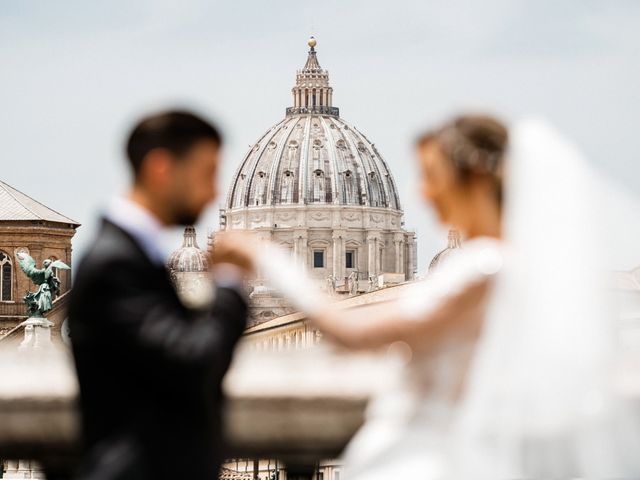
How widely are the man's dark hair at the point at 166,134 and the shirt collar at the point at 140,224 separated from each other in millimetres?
74

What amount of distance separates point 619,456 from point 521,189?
635mm

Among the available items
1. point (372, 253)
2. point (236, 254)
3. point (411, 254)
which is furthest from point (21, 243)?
point (236, 254)

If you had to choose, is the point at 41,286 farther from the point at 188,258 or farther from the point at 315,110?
the point at 188,258

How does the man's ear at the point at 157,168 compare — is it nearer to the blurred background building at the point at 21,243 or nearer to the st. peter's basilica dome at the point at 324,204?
the blurred background building at the point at 21,243

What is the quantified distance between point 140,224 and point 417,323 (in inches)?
24.5

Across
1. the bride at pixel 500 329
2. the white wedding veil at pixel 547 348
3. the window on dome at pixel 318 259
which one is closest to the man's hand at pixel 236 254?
the bride at pixel 500 329

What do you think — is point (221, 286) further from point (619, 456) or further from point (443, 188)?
point (619, 456)

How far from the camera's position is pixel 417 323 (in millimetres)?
4383

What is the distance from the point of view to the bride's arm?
14.4ft

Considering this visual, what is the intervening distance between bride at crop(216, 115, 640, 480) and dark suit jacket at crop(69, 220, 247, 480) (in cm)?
29

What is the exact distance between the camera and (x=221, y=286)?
4.45 metres

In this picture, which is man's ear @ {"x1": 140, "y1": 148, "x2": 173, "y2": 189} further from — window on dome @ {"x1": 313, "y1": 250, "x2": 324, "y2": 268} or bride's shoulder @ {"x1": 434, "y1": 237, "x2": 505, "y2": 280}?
window on dome @ {"x1": 313, "y1": 250, "x2": 324, "y2": 268}

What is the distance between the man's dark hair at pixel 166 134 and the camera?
4383 millimetres

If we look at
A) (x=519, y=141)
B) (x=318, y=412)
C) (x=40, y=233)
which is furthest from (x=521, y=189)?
(x=40, y=233)
